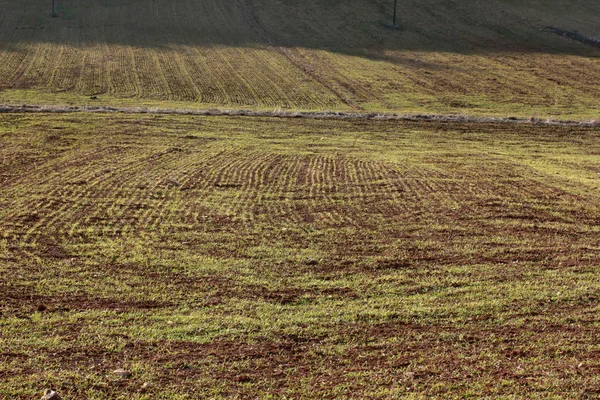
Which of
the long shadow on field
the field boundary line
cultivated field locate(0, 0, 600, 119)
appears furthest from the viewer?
the long shadow on field

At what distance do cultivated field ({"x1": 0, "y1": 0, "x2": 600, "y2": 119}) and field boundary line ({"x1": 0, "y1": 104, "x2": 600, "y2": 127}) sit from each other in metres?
2.23

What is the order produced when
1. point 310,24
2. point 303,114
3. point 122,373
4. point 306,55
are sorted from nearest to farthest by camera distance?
point 122,373, point 303,114, point 306,55, point 310,24

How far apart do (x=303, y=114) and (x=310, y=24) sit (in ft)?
114

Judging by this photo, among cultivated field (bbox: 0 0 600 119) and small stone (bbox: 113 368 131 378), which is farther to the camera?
cultivated field (bbox: 0 0 600 119)

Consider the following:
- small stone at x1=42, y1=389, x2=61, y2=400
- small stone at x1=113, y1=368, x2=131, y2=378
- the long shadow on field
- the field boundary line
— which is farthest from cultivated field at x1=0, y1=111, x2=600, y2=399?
the long shadow on field

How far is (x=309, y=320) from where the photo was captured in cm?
1191

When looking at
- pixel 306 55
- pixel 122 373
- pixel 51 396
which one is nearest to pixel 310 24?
pixel 306 55

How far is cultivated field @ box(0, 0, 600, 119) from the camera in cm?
3900

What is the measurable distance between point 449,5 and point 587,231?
Answer: 60582mm

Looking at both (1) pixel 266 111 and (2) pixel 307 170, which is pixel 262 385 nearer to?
(2) pixel 307 170

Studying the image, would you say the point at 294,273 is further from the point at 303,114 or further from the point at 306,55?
the point at 306,55

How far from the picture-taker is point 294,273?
14227 millimetres

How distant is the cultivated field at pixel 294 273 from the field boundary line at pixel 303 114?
20.9ft

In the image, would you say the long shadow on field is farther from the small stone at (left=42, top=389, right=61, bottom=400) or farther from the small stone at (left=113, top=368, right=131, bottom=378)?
the small stone at (left=42, top=389, right=61, bottom=400)
